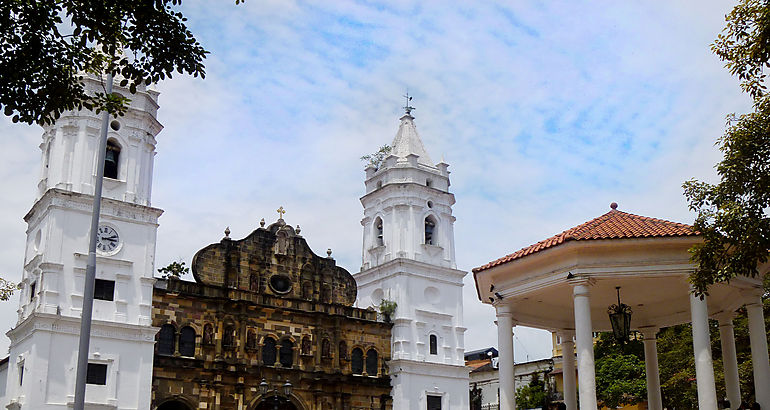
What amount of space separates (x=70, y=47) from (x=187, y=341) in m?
29.1

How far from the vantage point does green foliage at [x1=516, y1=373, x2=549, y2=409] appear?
48.9m

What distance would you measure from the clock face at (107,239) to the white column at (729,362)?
86.5ft

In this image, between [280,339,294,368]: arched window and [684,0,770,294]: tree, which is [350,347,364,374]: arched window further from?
[684,0,770,294]: tree

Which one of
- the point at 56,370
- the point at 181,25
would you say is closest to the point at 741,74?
the point at 181,25

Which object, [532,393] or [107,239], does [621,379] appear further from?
[107,239]

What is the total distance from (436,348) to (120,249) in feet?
57.0

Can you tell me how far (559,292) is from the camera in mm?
15375

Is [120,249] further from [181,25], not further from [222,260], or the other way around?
[181,25]

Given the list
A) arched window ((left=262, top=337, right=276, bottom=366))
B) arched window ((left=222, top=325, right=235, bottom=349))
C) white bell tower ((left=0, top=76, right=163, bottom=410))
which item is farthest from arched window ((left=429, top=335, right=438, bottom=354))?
white bell tower ((left=0, top=76, right=163, bottom=410))

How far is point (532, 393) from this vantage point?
49.9m

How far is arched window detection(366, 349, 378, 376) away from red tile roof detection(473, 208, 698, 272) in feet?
89.6

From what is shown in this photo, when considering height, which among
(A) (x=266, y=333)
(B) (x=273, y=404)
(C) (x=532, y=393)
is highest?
(A) (x=266, y=333)

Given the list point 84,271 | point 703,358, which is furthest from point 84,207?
point 703,358

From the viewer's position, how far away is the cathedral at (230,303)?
109ft
